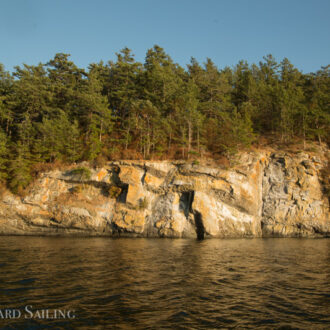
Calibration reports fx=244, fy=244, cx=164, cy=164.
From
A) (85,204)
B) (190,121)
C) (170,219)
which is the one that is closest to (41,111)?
(85,204)

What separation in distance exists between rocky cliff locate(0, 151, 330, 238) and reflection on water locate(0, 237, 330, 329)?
1621 centimetres

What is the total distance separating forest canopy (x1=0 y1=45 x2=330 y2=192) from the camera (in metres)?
34.4

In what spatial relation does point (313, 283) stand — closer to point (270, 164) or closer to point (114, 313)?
point (114, 313)

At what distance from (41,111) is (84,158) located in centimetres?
1179

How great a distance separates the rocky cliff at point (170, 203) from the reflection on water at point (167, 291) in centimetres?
1621

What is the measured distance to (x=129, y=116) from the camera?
3925 cm

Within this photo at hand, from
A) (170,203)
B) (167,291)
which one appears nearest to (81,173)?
(170,203)

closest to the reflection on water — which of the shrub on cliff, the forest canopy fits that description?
the shrub on cliff

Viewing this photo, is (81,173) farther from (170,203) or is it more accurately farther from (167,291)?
(167,291)

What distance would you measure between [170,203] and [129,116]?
16.3 meters

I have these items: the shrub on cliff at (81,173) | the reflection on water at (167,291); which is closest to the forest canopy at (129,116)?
the shrub on cliff at (81,173)

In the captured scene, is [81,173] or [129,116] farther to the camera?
[129,116]

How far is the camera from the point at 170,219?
3058 cm

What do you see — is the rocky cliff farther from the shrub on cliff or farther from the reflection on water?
the reflection on water
